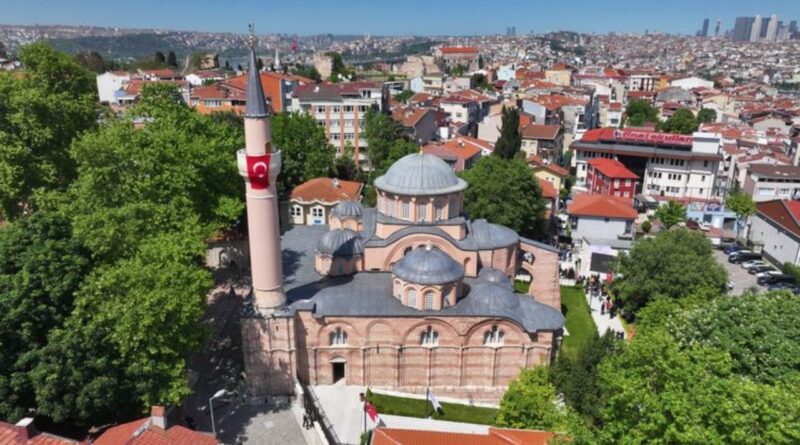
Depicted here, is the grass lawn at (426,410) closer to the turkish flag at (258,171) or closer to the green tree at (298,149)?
the turkish flag at (258,171)

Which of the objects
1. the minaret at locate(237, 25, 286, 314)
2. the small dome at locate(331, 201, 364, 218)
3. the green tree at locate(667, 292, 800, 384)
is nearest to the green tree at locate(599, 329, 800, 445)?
the green tree at locate(667, 292, 800, 384)

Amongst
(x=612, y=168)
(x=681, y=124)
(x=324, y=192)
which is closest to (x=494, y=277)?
(x=324, y=192)

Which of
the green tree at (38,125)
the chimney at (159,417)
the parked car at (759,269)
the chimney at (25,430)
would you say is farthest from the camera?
the parked car at (759,269)

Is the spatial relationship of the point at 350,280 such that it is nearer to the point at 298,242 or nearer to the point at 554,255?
the point at 298,242

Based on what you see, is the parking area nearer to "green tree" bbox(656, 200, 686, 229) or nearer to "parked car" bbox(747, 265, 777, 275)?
"parked car" bbox(747, 265, 777, 275)

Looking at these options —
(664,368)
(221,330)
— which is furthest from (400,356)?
(664,368)

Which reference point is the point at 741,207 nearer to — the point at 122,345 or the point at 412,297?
the point at 412,297

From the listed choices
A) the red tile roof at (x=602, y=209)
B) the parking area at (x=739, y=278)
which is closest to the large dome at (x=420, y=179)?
the red tile roof at (x=602, y=209)
